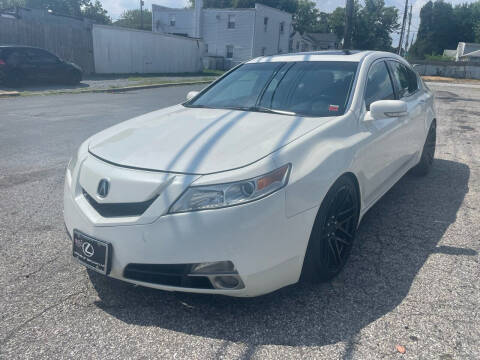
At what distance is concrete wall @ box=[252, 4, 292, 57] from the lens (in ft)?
145

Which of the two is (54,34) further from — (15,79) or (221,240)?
(221,240)

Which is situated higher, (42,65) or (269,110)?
(269,110)

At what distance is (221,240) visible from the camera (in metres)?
2.35

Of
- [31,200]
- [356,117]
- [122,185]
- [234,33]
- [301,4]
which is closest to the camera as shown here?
[122,185]

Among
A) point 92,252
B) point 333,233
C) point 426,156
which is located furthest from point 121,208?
point 426,156

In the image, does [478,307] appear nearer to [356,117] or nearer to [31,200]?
[356,117]

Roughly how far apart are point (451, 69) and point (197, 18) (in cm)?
2612

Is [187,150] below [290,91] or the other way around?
below

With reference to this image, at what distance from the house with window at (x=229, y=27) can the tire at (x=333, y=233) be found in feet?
134

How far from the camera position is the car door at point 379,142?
3.47 metres

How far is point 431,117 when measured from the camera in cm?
572

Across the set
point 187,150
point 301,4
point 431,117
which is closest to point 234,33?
point 301,4

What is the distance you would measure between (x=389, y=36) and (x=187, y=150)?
86883 mm

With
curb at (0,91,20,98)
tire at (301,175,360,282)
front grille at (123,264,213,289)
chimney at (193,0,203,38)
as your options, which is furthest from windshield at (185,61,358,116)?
chimney at (193,0,203,38)
